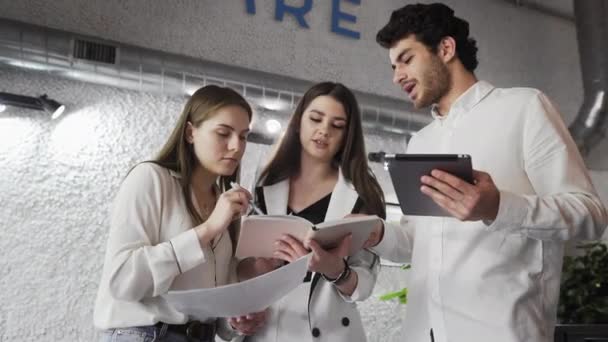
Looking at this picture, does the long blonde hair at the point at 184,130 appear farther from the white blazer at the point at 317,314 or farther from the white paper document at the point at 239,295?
the white blazer at the point at 317,314

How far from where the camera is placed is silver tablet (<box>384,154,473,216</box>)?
1347 mm

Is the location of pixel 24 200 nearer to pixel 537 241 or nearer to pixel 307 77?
pixel 307 77

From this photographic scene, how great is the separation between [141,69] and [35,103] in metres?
0.65

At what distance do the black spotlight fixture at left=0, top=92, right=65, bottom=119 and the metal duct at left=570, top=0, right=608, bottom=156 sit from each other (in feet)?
13.6

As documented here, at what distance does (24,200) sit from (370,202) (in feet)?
7.50

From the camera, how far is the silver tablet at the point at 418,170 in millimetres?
1347

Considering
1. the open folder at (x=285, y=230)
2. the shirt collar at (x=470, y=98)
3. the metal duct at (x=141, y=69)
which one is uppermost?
the metal duct at (x=141, y=69)

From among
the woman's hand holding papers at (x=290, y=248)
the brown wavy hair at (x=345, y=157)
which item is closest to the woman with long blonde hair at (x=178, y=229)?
the woman's hand holding papers at (x=290, y=248)

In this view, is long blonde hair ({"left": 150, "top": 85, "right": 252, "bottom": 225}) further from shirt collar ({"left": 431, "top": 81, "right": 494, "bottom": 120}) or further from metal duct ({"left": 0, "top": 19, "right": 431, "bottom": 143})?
metal duct ({"left": 0, "top": 19, "right": 431, "bottom": 143})

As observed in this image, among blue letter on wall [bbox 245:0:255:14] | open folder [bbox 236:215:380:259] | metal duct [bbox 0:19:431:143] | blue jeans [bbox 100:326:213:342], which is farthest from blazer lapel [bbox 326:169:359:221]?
blue letter on wall [bbox 245:0:255:14]

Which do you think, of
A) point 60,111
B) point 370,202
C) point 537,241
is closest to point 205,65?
point 60,111

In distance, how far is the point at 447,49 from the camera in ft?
6.65

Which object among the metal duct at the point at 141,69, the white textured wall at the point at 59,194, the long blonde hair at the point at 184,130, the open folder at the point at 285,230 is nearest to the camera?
the open folder at the point at 285,230

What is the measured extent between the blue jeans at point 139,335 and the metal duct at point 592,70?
4320 mm
